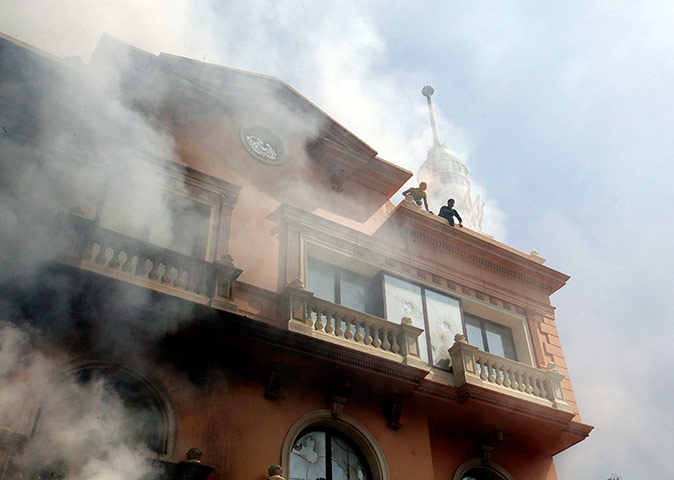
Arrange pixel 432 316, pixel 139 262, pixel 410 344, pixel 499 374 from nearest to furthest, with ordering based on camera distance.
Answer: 1. pixel 139 262
2. pixel 410 344
3. pixel 499 374
4. pixel 432 316

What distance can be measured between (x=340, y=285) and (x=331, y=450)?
311 centimetres

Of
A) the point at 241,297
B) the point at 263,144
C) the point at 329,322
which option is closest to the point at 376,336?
the point at 329,322

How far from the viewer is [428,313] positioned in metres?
12.7

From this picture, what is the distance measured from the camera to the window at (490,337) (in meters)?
13.6

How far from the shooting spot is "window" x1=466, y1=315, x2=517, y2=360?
13.6 m

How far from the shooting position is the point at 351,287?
12.5m

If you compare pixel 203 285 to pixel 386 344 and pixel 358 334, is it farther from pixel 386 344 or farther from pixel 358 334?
pixel 386 344

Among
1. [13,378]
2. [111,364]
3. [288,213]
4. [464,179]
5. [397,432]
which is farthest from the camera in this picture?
[464,179]

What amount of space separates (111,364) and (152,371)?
1.70 ft

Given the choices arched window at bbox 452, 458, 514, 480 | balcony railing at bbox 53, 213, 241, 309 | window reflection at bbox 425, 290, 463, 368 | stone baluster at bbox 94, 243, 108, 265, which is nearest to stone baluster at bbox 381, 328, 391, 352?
window reflection at bbox 425, 290, 463, 368

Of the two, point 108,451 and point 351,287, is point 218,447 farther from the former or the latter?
point 351,287

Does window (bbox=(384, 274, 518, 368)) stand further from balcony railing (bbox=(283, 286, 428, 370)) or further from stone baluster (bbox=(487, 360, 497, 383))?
stone baluster (bbox=(487, 360, 497, 383))

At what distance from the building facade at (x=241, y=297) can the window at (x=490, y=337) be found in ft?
0.15

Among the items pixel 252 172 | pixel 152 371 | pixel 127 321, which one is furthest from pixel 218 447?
pixel 252 172
